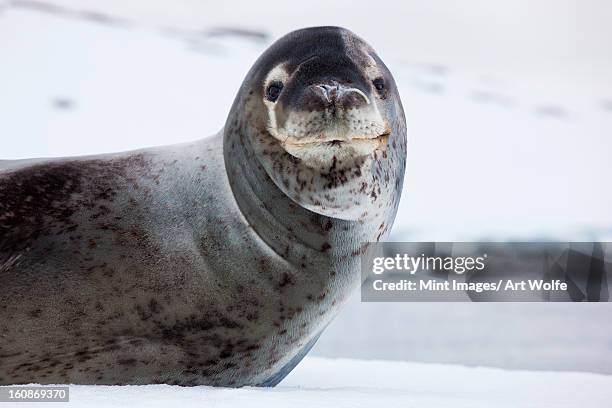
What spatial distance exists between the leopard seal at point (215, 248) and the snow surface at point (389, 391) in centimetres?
9

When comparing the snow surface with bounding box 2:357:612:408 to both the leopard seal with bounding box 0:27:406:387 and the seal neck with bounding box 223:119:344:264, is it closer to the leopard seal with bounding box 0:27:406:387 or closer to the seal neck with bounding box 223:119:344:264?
the leopard seal with bounding box 0:27:406:387

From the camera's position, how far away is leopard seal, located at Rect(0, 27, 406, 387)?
1.42 meters

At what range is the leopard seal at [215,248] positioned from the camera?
55.7 inches

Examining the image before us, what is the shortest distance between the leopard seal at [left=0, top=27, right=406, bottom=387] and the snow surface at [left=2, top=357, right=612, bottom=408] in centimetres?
9

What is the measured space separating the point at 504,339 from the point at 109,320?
5.58ft

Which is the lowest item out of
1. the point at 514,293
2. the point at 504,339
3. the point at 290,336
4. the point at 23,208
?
the point at 504,339

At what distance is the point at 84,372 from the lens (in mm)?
1434

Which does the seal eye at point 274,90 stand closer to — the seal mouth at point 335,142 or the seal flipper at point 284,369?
the seal mouth at point 335,142

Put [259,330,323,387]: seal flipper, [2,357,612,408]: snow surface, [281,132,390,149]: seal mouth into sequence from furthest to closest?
[259,330,323,387]: seal flipper < [281,132,390,149]: seal mouth < [2,357,612,408]: snow surface

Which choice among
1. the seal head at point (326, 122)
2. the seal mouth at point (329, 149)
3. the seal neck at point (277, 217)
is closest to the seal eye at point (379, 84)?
the seal head at point (326, 122)

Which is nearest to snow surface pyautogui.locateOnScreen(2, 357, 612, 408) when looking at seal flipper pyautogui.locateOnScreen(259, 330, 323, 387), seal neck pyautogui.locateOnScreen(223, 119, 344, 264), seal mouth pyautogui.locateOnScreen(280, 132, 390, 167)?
seal flipper pyautogui.locateOnScreen(259, 330, 323, 387)

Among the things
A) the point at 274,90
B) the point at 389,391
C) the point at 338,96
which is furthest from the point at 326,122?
the point at 389,391

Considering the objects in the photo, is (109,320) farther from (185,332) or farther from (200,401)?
(200,401)

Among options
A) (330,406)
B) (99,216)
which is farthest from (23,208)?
(330,406)
